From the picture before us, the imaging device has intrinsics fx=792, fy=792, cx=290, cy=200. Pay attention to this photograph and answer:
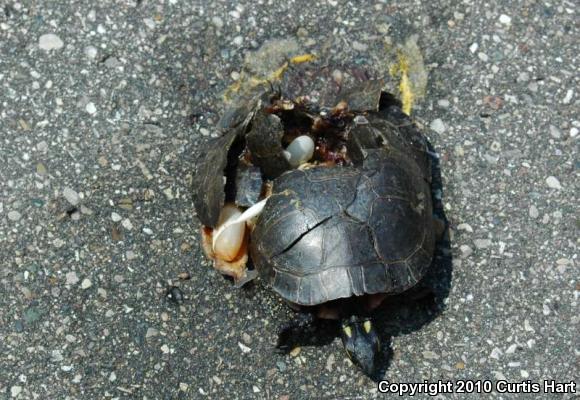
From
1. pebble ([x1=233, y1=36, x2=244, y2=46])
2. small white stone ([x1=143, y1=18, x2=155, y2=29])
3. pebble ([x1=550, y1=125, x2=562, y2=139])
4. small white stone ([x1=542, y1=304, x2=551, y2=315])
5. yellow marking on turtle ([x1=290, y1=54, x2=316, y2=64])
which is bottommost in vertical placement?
small white stone ([x1=542, y1=304, x2=551, y2=315])

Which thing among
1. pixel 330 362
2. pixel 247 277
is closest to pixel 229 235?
pixel 247 277

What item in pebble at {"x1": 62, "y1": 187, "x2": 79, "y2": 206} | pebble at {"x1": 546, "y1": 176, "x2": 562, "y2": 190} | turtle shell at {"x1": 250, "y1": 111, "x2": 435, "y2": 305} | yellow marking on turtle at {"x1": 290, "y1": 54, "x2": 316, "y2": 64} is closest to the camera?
turtle shell at {"x1": 250, "y1": 111, "x2": 435, "y2": 305}

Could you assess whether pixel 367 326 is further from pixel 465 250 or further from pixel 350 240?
pixel 465 250

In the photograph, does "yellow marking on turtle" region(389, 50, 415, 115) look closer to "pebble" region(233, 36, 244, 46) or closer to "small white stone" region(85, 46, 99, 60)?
"pebble" region(233, 36, 244, 46)

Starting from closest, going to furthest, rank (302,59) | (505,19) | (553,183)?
(553,183) < (302,59) < (505,19)

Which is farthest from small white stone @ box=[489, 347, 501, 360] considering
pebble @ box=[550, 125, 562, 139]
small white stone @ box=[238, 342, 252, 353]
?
pebble @ box=[550, 125, 562, 139]

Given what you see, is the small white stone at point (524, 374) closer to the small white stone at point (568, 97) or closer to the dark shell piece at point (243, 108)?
the small white stone at point (568, 97)

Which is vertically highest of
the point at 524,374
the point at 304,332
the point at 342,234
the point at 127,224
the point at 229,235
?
the point at 342,234
